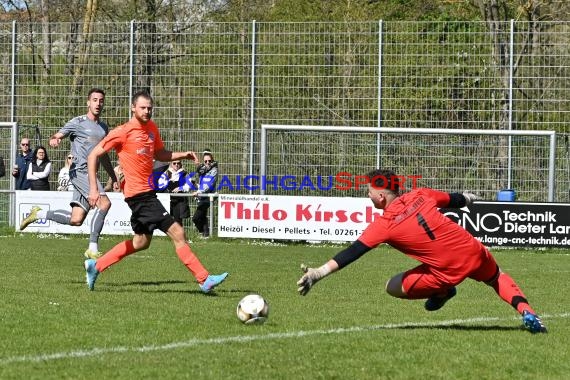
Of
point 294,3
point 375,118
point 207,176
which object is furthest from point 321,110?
point 294,3

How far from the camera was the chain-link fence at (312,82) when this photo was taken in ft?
77.5

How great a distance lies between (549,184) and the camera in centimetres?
2303

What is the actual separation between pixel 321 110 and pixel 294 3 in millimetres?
11592

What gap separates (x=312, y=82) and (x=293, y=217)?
3120 millimetres

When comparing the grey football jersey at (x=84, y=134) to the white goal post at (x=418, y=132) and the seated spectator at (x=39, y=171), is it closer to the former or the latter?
the white goal post at (x=418, y=132)

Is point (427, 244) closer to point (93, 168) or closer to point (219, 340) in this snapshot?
point (219, 340)

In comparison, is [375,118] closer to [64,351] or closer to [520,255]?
[520,255]

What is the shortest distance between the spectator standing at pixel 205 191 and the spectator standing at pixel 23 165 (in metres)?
3.59

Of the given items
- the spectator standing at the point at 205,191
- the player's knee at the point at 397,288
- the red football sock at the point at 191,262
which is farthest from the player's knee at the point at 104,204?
the spectator standing at the point at 205,191

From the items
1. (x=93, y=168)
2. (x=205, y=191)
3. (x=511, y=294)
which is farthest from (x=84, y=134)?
(x=205, y=191)

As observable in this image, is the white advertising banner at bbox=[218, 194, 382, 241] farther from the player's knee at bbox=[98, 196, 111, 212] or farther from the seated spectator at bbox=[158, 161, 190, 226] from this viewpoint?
the player's knee at bbox=[98, 196, 111, 212]

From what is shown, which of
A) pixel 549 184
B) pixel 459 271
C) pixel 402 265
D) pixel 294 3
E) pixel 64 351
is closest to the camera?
pixel 64 351

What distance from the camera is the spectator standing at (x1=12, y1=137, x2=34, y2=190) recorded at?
24703 mm

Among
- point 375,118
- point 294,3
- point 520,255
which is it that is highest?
point 294,3
